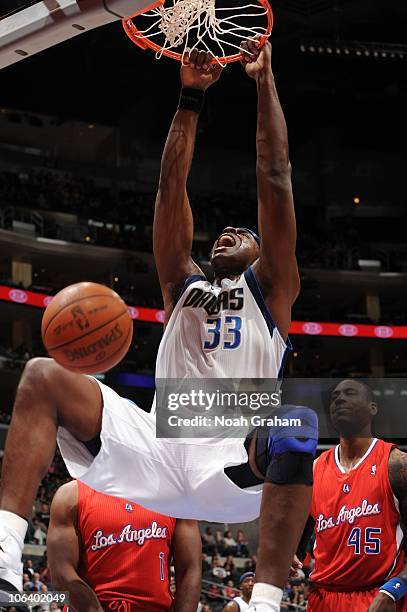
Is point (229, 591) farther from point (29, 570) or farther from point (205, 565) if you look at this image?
point (205, 565)

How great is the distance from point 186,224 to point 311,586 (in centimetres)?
200

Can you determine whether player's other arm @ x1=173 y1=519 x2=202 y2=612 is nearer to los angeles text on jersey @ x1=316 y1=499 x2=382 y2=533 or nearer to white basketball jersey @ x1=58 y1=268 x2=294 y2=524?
los angeles text on jersey @ x1=316 y1=499 x2=382 y2=533

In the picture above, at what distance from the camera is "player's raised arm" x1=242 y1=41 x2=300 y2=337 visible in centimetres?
361

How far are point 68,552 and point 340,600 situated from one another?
1.41 metres

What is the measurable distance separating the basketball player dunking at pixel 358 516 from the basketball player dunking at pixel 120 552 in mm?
699

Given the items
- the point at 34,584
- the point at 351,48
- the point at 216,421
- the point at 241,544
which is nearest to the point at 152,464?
the point at 216,421

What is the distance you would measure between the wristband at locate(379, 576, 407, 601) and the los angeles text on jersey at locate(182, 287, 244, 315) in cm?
148

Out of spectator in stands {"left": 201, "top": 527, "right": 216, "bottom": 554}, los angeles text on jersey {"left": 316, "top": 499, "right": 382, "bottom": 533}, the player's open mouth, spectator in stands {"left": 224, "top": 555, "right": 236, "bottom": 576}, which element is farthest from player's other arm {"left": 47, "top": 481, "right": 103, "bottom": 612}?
spectator in stands {"left": 201, "top": 527, "right": 216, "bottom": 554}

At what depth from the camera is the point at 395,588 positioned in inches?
157

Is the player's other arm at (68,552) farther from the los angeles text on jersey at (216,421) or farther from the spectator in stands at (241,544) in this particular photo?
the spectator in stands at (241,544)

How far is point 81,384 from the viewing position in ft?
10.3

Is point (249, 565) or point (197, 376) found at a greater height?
point (197, 376)

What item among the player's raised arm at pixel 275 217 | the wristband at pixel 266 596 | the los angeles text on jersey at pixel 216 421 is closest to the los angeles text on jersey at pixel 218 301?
the player's raised arm at pixel 275 217

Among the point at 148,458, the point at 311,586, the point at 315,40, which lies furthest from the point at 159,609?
the point at 315,40
